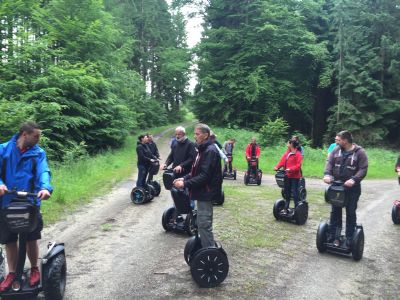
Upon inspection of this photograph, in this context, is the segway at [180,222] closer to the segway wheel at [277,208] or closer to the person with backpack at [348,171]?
the segway wheel at [277,208]

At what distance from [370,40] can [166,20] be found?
2488 centimetres

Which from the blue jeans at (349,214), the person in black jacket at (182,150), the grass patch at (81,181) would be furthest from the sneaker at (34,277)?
the blue jeans at (349,214)

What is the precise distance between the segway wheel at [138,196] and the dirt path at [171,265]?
119 centimetres

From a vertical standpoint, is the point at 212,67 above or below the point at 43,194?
above

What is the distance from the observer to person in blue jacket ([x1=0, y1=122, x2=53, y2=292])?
4305 millimetres

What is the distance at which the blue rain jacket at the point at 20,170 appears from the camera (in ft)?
14.2

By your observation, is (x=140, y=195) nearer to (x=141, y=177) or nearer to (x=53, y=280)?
(x=141, y=177)

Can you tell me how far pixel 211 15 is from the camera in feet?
121

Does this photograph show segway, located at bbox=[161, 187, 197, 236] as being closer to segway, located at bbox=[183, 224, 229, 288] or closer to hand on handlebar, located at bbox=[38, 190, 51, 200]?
segway, located at bbox=[183, 224, 229, 288]

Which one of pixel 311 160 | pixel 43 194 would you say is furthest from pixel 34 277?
pixel 311 160

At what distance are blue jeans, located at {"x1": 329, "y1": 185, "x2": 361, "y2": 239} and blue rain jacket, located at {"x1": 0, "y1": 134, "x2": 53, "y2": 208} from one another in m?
4.85

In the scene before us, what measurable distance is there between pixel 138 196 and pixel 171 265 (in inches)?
189

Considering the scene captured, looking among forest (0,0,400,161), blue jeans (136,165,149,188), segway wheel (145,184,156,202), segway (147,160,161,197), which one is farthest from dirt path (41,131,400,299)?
forest (0,0,400,161)

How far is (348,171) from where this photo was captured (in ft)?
21.2
